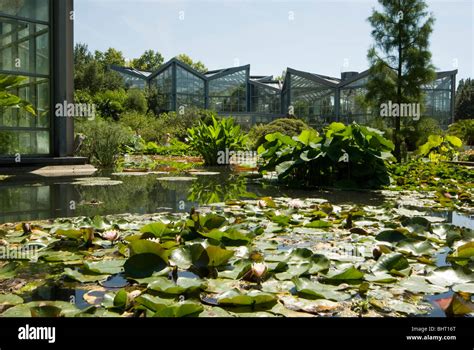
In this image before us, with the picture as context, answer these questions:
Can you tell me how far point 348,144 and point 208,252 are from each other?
425cm

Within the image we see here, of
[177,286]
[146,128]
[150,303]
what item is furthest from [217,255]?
[146,128]

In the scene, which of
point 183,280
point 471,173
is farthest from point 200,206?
point 471,173

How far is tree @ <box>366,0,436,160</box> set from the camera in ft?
47.3

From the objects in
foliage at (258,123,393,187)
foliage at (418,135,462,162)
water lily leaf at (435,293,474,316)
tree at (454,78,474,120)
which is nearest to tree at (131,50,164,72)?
tree at (454,78,474,120)

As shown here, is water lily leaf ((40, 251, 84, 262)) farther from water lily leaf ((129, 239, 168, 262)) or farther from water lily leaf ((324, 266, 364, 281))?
water lily leaf ((324, 266, 364, 281))

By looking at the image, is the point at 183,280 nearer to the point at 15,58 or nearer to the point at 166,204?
the point at 166,204

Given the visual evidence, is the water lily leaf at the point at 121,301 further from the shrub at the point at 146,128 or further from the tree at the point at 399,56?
the shrub at the point at 146,128

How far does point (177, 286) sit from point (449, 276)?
121cm

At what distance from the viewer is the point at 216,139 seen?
11289 mm

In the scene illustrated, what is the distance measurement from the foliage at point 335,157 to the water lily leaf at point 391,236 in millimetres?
3079

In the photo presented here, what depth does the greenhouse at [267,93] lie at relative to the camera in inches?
1437

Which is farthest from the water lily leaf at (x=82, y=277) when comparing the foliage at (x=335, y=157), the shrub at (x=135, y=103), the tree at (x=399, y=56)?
the shrub at (x=135, y=103)

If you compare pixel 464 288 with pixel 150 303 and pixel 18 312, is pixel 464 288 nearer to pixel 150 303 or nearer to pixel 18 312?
pixel 150 303

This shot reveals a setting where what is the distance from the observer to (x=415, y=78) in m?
14.4
